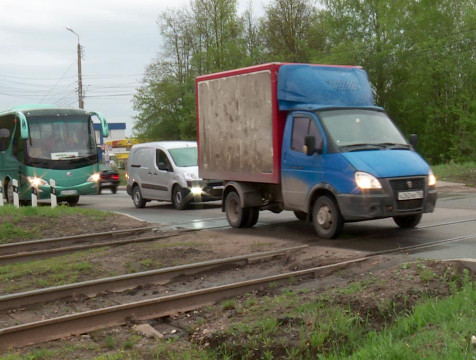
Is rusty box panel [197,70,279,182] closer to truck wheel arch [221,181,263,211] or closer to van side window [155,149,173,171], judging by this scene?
truck wheel arch [221,181,263,211]

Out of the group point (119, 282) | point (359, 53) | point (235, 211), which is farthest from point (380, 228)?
point (359, 53)

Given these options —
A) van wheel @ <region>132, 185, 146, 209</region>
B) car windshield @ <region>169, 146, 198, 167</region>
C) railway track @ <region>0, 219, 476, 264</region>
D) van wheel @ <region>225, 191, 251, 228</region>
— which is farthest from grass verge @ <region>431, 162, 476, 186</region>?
van wheel @ <region>225, 191, 251, 228</region>

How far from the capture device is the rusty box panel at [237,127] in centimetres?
1209

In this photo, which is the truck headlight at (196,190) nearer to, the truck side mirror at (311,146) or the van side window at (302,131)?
the van side window at (302,131)

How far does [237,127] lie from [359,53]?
34.4m

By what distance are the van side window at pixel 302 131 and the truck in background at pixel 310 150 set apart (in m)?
0.02

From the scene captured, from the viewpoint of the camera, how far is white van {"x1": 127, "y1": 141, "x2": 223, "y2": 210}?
726 inches

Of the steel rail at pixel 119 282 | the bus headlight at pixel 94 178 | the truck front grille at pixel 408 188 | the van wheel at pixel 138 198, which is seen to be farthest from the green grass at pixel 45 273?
the bus headlight at pixel 94 178

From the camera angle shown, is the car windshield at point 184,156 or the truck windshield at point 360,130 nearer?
the truck windshield at point 360,130

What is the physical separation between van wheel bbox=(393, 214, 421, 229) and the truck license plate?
4.70 ft

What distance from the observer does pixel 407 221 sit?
12.1 meters

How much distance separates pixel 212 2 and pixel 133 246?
50.7 metres

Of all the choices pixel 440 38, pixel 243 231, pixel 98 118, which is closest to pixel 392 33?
pixel 440 38

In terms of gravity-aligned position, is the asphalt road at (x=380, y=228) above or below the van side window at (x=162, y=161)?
below
